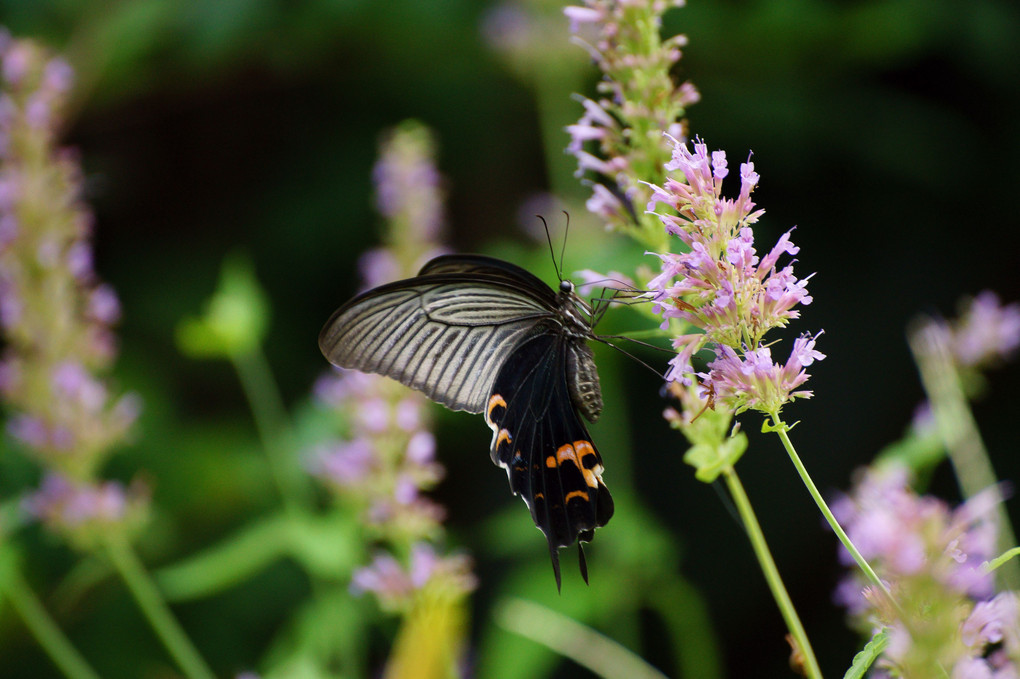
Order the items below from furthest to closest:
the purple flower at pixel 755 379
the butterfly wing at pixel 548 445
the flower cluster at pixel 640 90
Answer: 1. the butterfly wing at pixel 548 445
2. the flower cluster at pixel 640 90
3. the purple flower at pixel 755 379

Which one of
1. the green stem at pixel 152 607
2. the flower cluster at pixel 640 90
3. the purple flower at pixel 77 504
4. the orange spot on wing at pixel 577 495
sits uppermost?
the flower cluster at pixel 640 90

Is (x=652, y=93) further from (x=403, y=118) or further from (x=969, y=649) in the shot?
(x=403, y=118)

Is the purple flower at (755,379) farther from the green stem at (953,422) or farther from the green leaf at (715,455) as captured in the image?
the green stem at (953,422)

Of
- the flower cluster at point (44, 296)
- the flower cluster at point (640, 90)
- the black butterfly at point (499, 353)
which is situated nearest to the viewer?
the flower cluster at point (640, 90)

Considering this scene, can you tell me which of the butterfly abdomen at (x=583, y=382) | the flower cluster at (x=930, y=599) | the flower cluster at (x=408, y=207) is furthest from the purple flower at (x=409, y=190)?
the flower cluster at (x=930, y=599)

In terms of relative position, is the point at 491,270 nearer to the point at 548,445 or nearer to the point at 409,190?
the point at 548,445

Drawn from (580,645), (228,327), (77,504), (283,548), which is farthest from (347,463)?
(580,645)
